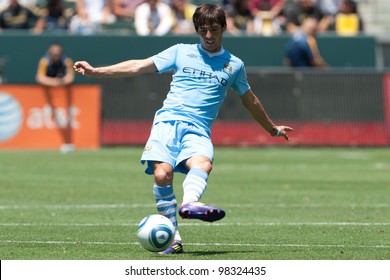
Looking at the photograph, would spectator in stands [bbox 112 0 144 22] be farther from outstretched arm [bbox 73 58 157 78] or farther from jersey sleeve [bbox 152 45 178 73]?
outstretched arm [bbox 73 58 157 78]

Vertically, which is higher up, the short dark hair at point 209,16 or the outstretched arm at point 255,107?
the short dark hair at point 209,16

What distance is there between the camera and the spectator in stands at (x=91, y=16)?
2992 centimetres

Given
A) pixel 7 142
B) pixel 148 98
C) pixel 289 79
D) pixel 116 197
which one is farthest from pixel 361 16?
pixel 116 197

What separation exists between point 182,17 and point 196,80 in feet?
68.6

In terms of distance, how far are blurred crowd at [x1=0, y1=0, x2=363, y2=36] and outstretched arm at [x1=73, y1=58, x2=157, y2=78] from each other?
62.9ft

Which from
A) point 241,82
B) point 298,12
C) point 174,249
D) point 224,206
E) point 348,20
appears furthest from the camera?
point 298,12

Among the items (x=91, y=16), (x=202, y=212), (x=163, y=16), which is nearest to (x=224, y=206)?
(x=202, y=212)

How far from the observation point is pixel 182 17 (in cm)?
3111

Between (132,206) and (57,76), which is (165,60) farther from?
(57,76)

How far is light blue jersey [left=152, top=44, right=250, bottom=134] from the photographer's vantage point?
34.0 feet

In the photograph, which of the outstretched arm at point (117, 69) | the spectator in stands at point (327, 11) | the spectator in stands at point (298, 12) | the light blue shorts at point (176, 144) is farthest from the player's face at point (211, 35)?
the spectator in stands at point (327, 11)

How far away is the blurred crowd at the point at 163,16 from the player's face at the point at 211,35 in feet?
62.9

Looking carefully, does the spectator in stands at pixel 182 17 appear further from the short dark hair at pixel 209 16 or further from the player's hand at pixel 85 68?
the player's hand at pixel 85 68

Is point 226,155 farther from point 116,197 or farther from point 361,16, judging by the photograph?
point 361,16
